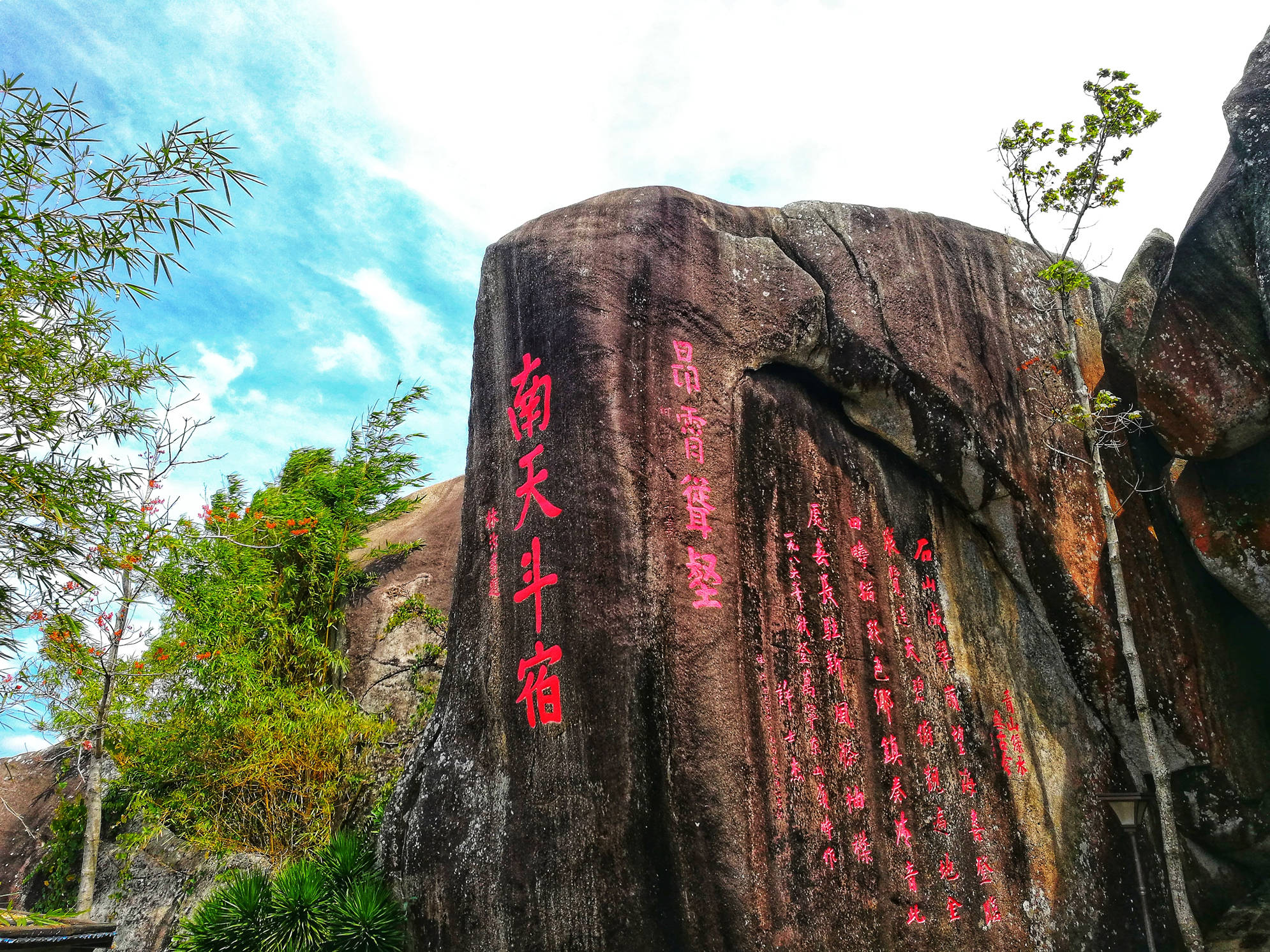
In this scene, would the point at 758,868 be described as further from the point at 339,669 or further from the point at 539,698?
the point at 339,669

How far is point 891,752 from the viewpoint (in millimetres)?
5133

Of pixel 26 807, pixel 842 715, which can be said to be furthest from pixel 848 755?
pixel 26 807

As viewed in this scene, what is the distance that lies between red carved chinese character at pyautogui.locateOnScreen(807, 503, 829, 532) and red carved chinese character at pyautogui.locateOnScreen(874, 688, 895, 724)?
1.00 m

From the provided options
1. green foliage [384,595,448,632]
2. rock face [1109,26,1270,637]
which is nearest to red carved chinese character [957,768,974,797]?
rock face [1109,26,1270,637]

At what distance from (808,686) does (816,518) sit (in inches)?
A: 41.7

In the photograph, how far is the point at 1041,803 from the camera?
5.73m

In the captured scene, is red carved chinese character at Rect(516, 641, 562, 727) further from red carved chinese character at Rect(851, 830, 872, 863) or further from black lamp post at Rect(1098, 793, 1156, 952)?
black lamp post at Rect(1098, 793, 1156, 952)

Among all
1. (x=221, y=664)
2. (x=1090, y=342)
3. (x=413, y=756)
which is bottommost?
(x=413, y=756)


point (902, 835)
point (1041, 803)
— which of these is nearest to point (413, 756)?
point (902, 835)

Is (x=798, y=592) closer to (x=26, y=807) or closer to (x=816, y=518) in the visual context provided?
(x=816, y=518)

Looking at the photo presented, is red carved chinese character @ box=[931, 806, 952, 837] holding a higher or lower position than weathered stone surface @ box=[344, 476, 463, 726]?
lower

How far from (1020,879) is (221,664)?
591 centimetres

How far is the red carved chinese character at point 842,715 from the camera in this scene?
4.96 m

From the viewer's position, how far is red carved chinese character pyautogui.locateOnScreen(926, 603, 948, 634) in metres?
5.78
